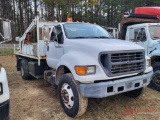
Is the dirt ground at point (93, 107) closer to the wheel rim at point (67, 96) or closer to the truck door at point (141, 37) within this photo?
the wheel rim at point (67, 96)

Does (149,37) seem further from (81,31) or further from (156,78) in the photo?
(81,31)

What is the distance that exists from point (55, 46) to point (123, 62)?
6.38 feet

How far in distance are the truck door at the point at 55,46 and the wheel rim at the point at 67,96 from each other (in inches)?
37.9

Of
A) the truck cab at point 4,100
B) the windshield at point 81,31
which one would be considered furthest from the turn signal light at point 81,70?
the truck cab at point 4,100

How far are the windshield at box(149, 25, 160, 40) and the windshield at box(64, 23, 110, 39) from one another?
2.30 metres

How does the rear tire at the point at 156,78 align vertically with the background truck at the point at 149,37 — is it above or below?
below

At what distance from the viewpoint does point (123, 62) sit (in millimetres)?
3500

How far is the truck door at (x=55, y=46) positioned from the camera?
175 inches

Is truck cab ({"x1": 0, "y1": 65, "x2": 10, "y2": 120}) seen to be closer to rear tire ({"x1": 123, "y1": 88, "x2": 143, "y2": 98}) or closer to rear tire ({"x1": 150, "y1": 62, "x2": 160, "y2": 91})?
rear tire ({"x1": 123, "y1": 88, "x2": 143, "y2": 98})

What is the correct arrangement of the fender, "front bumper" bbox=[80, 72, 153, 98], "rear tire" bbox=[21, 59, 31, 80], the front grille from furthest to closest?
1. "rear tire" bbox=[21, 59, 31, 80]
2. the fender
3. the front grille
4. "front bumper" bbox=[80, 72, 153, 98]

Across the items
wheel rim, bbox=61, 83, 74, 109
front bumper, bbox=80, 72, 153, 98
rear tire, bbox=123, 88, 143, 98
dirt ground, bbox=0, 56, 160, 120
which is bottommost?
dirt ground, bbox=0, 56, 160, 120

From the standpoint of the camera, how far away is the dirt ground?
12.4ft

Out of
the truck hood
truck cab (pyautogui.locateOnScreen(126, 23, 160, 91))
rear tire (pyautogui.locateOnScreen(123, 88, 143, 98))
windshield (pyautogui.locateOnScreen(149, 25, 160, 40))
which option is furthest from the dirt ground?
windshield (pyautogui.locateOnScreen(149, 25, 160, 40))

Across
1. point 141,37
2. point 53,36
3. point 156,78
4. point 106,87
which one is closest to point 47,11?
point 141,37
